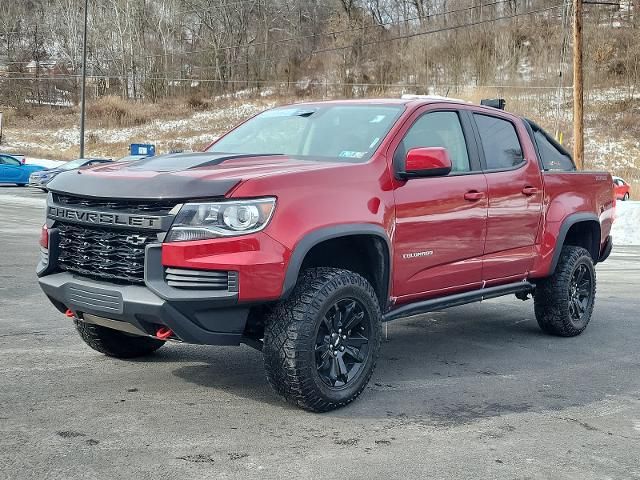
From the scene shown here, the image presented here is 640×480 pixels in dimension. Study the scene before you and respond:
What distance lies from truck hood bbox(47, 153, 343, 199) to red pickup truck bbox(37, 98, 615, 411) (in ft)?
0.04

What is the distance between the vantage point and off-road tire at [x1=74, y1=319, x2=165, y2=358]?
588cm

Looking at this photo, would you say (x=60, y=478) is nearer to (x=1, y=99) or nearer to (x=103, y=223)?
(x=103, y=223)

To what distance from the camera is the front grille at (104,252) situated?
459 cm

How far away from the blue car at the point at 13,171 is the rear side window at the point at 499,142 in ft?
91.9

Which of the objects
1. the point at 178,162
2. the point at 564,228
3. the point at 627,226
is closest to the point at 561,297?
the point at 564,228

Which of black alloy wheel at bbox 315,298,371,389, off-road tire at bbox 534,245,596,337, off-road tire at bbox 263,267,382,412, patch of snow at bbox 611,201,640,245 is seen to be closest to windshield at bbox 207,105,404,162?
off-road tire at bbox 263,267,382,412

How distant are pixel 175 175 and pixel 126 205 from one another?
33 cm

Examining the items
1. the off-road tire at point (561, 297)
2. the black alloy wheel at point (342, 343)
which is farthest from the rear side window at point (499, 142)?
the black alloy wheel at point (342, 343)

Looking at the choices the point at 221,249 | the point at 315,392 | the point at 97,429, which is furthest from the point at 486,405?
the point at 97,429

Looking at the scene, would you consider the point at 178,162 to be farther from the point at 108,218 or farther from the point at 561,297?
the point at 561,297

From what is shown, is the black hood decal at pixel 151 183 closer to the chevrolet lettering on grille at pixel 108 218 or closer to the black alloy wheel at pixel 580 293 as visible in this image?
the chevrolet lettering on grille at pixel 108 218

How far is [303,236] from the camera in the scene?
4.67 meters

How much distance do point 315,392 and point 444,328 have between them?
10.5ft

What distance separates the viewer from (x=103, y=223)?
468 centimetres
